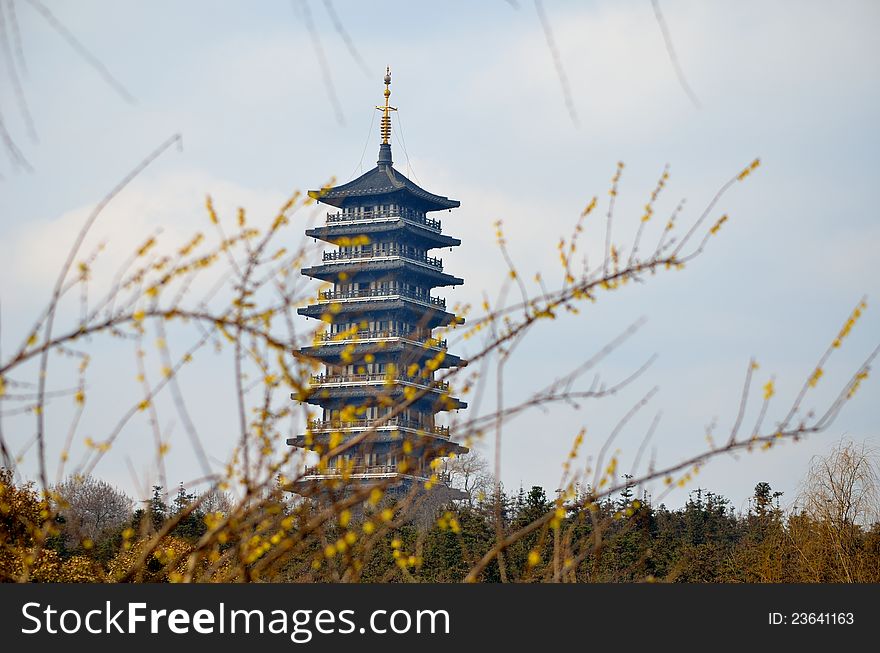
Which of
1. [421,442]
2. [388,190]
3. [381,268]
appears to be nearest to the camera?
[421,442]

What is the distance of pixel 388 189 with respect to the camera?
54656mm

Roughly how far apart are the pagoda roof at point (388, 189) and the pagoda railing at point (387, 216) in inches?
18.5

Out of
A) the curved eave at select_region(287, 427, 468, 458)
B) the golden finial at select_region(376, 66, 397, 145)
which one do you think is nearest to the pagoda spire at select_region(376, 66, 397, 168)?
the golden finial at select_region(376, 66, 397, 145)

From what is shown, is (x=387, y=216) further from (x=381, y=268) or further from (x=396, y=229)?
(x=381, y=268)

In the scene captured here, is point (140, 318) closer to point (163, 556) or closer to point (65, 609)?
point (65, 609)

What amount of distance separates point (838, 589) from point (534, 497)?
22.0 metres

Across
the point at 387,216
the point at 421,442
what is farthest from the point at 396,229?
the point at 421,442

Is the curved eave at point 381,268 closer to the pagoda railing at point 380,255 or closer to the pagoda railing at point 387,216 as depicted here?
the pagoda railing at point 380,255

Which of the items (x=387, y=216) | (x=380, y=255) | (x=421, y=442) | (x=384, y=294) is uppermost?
(x=387, y=216)

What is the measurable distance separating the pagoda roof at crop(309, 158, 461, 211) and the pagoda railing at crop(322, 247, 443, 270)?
6.96 ft

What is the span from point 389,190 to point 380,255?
2.74m

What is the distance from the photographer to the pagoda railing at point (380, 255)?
53438 mm

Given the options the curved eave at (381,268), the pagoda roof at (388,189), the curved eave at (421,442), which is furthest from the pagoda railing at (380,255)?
the curved eave at (421,442)

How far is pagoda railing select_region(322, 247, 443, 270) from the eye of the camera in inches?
2104
